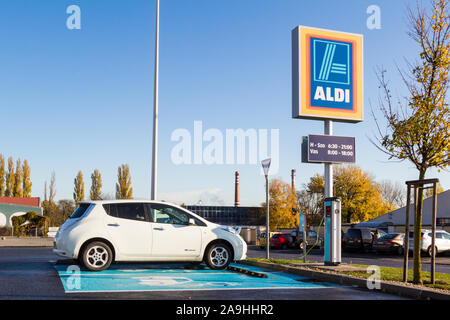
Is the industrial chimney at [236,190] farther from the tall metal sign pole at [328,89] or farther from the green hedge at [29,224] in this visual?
the tall metal sign pole at [328,89]

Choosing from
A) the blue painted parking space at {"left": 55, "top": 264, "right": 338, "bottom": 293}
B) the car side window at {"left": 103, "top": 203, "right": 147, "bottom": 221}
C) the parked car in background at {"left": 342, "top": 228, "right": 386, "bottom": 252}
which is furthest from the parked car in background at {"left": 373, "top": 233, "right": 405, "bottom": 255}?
the car side window at {"left": 103, "top": 203, "right": 147, "bottom": 221}

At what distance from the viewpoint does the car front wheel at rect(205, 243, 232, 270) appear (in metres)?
11.3

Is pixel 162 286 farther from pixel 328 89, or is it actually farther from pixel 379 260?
pixel 379 260

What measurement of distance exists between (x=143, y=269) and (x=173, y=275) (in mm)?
1457

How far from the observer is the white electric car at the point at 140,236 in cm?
1039

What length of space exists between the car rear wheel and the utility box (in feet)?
18.3

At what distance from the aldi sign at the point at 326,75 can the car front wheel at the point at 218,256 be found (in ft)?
13.9

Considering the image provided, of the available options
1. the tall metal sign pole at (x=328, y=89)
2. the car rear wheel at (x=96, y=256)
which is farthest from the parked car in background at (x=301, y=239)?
the car rear wheel at (x=96, y=256)

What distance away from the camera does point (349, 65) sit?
45.3ft

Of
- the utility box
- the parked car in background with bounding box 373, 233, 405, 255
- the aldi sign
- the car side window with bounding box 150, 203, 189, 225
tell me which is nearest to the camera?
the car side window with bounding box 150, 203, 189, 225

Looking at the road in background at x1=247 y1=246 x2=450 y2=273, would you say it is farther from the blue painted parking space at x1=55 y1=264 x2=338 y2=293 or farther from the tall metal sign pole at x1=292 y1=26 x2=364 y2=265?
the blue painted parking space at x1=55 y1=264 x2=338 y2=293

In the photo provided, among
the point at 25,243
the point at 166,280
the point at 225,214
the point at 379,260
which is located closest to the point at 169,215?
the point at 166,280
